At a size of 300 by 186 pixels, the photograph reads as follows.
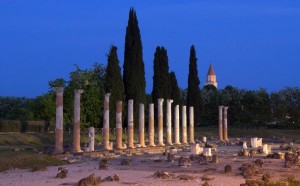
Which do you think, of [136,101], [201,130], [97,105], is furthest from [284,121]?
[97,105]

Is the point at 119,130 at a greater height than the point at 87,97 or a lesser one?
lesser

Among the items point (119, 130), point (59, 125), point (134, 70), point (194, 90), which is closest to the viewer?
point (59, 125)

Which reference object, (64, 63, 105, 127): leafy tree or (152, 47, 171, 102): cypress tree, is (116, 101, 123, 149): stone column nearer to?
(64, 63, 105, 127): leafy tree

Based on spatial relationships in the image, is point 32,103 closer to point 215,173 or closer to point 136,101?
point 136,101

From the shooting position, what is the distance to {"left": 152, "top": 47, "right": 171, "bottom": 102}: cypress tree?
69.6 m

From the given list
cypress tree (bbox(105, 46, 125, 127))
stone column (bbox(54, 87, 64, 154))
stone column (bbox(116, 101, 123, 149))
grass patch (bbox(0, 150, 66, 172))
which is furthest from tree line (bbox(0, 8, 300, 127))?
grass patch (bbox(0, 150, 66, 172))

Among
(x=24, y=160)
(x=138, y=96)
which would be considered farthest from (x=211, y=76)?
(x=24, y=160)

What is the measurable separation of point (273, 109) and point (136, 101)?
25.1 meters

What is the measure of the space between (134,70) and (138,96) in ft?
8.85

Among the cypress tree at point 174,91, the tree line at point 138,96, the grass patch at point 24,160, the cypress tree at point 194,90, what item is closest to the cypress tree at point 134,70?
the tree line at point 138,96

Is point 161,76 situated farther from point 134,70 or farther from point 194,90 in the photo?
point 134,70

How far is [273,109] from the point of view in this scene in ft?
262

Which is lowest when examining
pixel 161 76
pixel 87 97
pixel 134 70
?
pixel 87 97

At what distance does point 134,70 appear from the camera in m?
62.0
